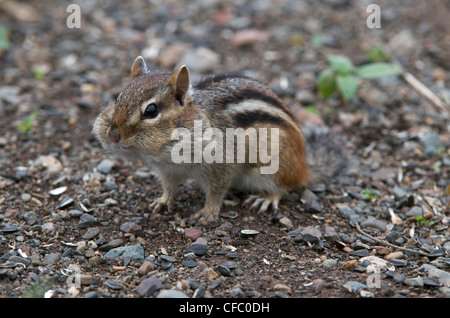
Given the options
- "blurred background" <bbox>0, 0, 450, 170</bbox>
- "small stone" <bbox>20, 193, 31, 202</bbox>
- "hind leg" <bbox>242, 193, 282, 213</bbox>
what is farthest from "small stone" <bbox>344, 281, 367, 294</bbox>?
"small stone" <bbox>20, 193, 31, 202</bbox>

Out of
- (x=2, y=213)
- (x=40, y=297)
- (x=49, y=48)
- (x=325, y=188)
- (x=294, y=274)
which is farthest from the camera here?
(x=49, y=48)

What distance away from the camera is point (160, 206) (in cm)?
503

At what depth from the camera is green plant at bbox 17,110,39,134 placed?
6.10 metres

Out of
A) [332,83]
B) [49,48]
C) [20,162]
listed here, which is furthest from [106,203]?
[49,48]

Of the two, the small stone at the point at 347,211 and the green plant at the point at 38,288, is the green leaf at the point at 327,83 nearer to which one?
the small stone at the point at 347,211

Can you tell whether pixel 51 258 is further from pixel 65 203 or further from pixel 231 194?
pixel 231 194

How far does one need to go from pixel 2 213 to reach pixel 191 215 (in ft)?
5.54

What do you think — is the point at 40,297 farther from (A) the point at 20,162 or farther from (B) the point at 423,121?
(B) the point at 423,121

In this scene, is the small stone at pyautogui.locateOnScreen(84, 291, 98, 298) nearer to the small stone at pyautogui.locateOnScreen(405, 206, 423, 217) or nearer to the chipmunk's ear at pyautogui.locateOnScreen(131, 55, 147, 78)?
the chipmunk's ear at pyautogui.locateOnScreen(131, 55, 147, 78)

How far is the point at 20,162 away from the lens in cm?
560

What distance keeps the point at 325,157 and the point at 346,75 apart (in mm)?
1363

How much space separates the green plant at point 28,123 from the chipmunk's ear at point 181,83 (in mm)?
2483

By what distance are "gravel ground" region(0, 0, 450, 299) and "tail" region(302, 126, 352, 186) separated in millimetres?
134

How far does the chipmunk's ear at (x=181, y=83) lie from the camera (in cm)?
437
